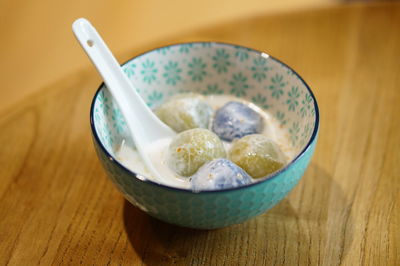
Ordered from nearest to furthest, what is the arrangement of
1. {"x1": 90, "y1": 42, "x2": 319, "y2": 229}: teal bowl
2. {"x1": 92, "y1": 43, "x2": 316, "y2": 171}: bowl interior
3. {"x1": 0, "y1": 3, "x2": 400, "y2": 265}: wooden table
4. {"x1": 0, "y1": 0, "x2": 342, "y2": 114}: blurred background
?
{"x1": 90, "y1": 42, "x2": 319, "y2": 229}: teal bowl → {"x1": 0, "y1": 3, "x2": 400, "y2": 265}: wooden table → {"x1": 92, "y1": 43, "x2": 316, "y2": 171}: bowl interior → {"x1": 0, "y1": 0, "x2": 342, "y2": 114}: blurred background

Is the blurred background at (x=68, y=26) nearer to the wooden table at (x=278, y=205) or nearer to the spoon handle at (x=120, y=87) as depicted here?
the wooden table at (x=278, y=205)

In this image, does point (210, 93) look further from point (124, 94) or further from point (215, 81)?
point (124, 94)

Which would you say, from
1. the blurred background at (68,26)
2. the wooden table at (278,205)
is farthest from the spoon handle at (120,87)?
the blurred background at (68,26)

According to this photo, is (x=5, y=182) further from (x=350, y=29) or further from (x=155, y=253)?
(x=350, y=29)

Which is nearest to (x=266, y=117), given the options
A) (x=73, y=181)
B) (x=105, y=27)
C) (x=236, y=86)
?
(x=236, y=86)

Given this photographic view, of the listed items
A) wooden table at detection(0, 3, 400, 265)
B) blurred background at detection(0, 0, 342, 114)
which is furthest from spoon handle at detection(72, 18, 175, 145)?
blurred background at detection(0, 0, 342, 114)

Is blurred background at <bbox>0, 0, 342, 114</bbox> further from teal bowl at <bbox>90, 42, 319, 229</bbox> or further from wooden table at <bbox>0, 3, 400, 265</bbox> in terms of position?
teal bowl at <bbox>90, 42, 319, 229</bbox>
